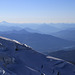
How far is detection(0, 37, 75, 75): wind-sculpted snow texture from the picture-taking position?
11.3 meters

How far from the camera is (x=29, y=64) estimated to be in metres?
13.0

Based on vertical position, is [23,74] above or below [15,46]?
below

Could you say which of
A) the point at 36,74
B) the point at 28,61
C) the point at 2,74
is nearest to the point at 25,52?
the point at 28,61

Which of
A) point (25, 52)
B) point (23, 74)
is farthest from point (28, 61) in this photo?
point (23, 74)

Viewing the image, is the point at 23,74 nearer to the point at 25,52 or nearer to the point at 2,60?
the point at 2,60

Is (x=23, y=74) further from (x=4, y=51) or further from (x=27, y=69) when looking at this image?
(x=4, y=51)

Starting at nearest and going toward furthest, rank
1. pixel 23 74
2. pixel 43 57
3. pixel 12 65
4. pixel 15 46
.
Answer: pixel 23 74
pixel 12 65
pixel 43 57
pixel 15 46

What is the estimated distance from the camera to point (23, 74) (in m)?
10.8

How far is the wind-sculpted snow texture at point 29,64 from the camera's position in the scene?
11258mm

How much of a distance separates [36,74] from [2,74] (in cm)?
287

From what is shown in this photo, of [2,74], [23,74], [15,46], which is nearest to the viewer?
[2,74]

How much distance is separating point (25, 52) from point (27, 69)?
3.74 metres

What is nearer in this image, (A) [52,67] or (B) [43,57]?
(A) [52,67]

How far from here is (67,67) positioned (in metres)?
12.7
